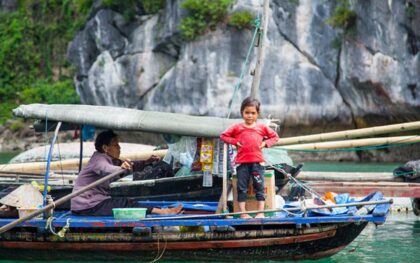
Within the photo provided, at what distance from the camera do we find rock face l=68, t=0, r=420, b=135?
2430cm

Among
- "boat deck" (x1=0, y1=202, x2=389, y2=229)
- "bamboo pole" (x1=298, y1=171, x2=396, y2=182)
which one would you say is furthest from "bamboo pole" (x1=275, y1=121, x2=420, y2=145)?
"boat deck" (x1=0, y1=202, x2=389, y2=229)

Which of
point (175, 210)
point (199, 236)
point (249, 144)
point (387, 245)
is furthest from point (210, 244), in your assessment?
point (387, 245)

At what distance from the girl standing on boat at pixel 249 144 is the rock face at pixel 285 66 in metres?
14.0

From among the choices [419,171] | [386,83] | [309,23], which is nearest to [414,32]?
[386,83]

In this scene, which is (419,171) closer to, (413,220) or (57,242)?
(413,220)

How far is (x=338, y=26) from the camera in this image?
25.6m

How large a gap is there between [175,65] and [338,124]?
230 inches

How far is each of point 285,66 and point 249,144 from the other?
1787 cm

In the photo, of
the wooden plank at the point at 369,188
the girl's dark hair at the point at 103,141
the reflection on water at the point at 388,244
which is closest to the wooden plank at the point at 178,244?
the reflection on water at the point at 388,244

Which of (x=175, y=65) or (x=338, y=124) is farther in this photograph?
(x=175, y=65)

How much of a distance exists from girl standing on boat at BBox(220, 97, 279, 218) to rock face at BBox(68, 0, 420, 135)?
46.1ft

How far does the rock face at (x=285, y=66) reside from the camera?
24.3 meters

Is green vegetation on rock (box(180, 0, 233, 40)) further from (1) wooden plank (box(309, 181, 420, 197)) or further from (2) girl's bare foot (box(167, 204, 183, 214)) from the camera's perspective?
(2) girl's bare foot (box(167, 204, 183, 214))

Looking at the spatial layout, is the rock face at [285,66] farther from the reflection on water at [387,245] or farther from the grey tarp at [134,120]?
the grey tarp at [134,120]
